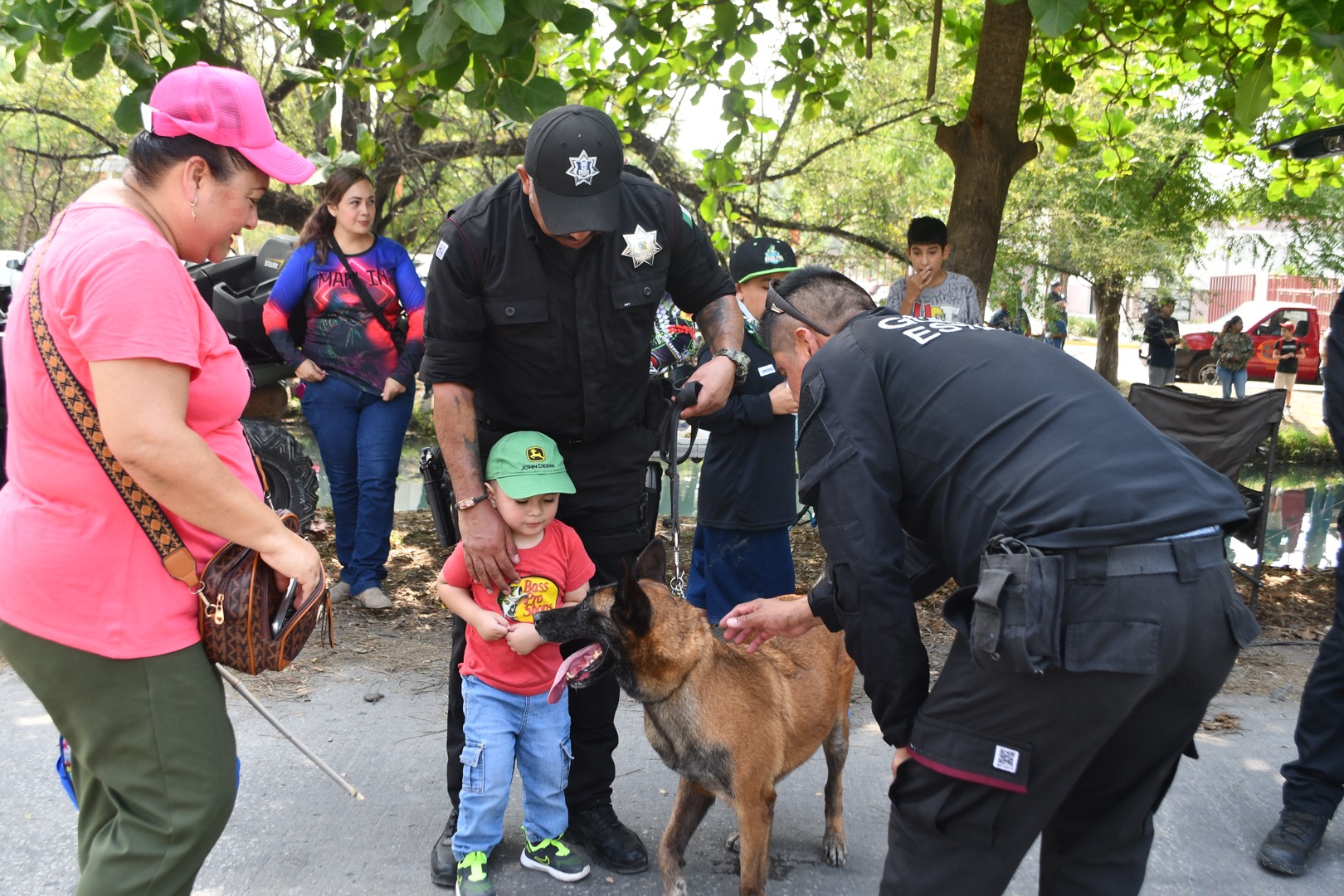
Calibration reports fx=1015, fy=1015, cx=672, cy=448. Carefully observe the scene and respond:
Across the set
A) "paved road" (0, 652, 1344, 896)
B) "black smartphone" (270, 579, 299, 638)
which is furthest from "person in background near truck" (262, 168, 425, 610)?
"black smartphone" (270, 579, 299, 638)

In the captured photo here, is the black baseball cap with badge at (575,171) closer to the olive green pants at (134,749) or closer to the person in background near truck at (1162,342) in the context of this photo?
the olive green pants at (134,749)

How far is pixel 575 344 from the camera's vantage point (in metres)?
3.34

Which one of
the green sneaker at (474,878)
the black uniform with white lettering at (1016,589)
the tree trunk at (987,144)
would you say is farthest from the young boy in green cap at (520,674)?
the tree trunk at (987,144)

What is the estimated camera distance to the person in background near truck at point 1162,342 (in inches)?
847

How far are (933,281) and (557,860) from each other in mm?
4756

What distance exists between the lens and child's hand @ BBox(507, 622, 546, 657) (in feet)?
10.3

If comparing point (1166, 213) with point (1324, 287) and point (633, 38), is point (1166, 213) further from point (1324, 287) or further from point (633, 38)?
point (633, 38)

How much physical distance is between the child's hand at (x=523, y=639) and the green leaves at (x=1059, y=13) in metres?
2.72

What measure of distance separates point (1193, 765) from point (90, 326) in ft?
14.2

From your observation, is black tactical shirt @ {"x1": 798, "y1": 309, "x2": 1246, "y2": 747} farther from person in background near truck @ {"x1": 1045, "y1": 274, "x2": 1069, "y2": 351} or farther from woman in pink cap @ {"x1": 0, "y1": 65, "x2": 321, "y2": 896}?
person in background near truck @ {"x1": 1045, "y1": 274, "x2": 1069, "y2": 351}

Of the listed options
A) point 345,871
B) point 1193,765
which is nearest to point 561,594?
point 345,871

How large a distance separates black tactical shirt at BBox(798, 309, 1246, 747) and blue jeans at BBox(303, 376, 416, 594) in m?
4.07

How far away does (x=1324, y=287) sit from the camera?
18.8 meters

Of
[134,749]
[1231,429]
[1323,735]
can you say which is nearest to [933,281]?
[1231,429]
